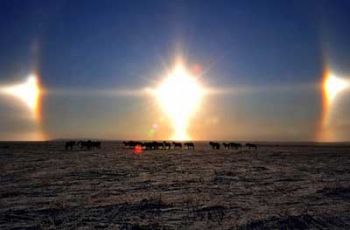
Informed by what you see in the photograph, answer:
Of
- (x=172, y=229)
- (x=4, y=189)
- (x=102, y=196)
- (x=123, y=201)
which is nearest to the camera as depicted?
(x=172, y=229)

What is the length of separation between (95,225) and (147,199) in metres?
3.86

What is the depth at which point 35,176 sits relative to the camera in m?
22.5

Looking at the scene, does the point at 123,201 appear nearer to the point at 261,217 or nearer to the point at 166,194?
the point at 166,194

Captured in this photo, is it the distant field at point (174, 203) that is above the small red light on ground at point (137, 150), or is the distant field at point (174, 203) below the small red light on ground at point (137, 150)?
below

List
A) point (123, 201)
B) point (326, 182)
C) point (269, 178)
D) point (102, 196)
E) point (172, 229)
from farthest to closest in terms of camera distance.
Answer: point (269, 178) < point (326, 182) < point (102, 196) < point (123, 201) < point (172, 229)

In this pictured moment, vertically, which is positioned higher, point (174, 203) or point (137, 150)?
point (137, 150)

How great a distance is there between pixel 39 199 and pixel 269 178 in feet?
40.8

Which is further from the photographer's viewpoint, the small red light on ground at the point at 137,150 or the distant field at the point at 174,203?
the small red light on ground at the point at 137,150

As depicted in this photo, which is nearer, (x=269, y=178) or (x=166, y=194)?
(x=166, y=194)

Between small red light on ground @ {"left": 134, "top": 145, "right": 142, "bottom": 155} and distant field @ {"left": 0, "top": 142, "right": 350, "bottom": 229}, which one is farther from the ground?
small red light on ground @ {"left": 134, "top": 145, "right": 142, "bottom": 155}

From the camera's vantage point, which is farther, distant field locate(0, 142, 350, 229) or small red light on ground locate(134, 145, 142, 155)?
small red light on ground locate(134, 145, 142, 155)

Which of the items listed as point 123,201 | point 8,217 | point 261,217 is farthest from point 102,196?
point 261,217

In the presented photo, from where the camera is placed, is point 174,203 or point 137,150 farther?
point 137,150

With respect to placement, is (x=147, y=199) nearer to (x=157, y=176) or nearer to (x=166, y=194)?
(x=166, y=194)
